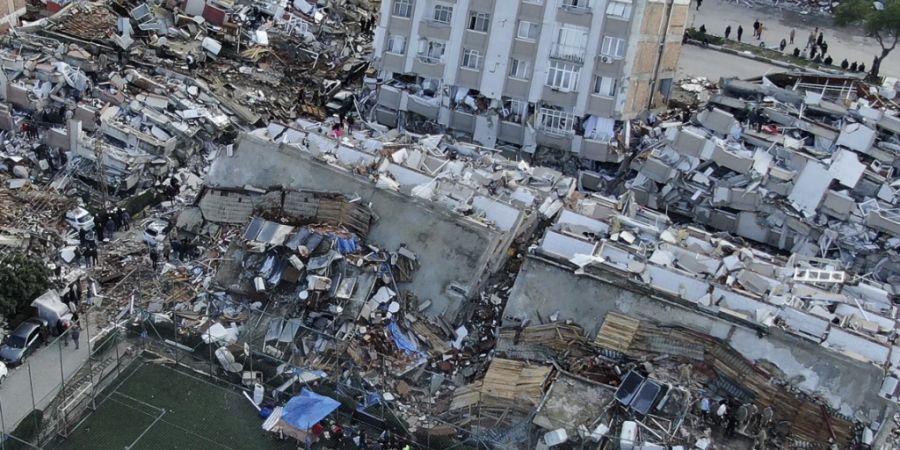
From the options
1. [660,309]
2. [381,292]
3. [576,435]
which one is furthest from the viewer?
[381,292]

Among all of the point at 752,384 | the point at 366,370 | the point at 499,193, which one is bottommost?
the point at 366,370

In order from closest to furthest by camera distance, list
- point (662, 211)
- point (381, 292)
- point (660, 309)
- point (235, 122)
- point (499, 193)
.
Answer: point (660, 309), point (381, 292), point (499, 193), point (662, 211), point (235, 122)

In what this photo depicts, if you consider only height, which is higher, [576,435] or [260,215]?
[260,215]

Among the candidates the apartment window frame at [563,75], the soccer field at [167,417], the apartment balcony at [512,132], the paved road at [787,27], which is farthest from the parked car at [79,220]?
the paved road at [787,27]

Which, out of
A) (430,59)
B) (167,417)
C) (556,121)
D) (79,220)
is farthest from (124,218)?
(556,121)

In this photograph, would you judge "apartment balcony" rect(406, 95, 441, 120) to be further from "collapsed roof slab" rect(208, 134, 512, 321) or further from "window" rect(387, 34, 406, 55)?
"collapsed roof slab" rect(208, 134, 512, 321)

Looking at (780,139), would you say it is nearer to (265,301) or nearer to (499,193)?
(499,193)

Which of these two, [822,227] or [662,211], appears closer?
[822,227]

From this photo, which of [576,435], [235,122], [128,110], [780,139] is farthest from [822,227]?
[128,110]
